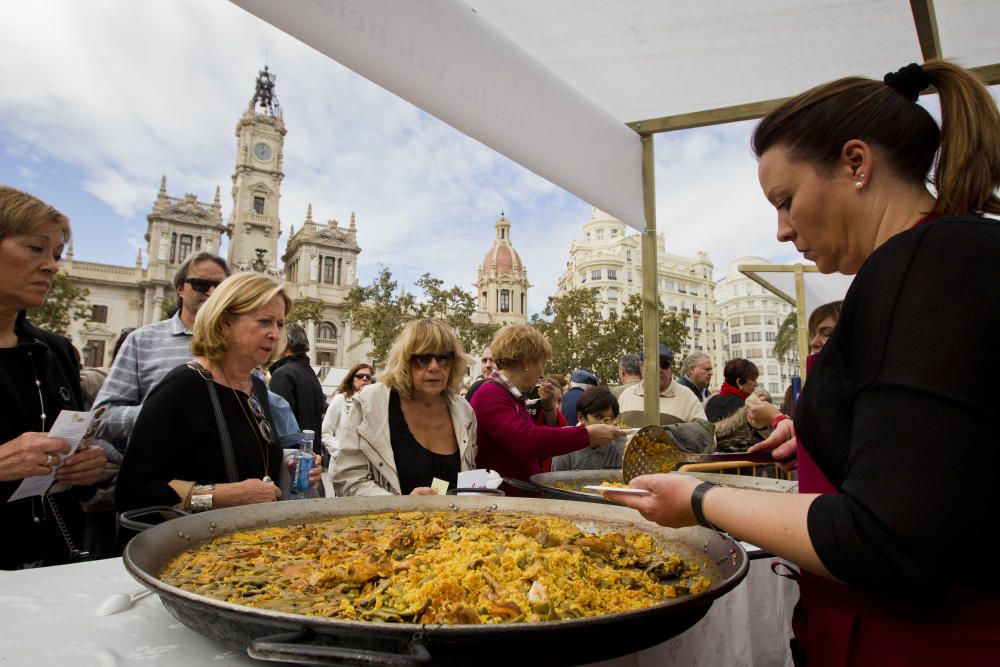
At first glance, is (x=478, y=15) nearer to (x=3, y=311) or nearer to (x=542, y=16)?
(x=542, y=16)

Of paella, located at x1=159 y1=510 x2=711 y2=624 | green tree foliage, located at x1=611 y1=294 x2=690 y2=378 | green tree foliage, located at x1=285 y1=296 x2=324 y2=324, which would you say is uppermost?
green tree foliage, located at x1=285 y1=296 x2=324 y2=324

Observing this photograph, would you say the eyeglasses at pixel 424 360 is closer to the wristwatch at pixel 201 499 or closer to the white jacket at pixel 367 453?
the white jacket at pixel 367 453

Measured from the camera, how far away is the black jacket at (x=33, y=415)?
2.04 meters

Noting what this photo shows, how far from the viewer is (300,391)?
20.1ft

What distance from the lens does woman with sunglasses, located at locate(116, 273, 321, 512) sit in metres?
2.07

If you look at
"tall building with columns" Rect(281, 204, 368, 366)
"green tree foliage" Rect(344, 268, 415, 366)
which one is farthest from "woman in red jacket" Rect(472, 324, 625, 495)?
"tall building with columns" Rect(281, 204, 368, 366)

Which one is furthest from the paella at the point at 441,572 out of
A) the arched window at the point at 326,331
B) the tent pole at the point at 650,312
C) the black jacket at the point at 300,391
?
the arched window at the point at 326,331

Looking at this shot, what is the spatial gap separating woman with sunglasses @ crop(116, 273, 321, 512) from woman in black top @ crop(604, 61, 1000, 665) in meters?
1.72

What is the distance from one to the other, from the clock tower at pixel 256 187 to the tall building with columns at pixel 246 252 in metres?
0.12

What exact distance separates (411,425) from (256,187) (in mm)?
74098

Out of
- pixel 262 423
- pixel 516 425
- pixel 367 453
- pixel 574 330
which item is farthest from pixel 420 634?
pixel 574 330

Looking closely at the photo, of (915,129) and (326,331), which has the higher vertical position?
(326,331)

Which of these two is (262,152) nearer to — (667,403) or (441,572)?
(667,403)

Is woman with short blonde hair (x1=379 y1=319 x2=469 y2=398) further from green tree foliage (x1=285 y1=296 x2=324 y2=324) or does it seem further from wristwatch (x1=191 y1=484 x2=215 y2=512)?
green tree foliage (x1=285 y1=296 x2=324 y2=324)
